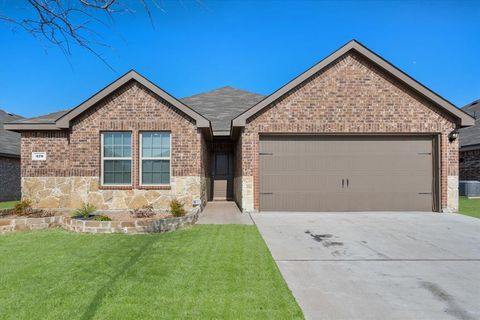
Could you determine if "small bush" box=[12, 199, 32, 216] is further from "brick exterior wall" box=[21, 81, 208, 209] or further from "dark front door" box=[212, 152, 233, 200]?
"dark front door" box=[212, 152, 233, 200]

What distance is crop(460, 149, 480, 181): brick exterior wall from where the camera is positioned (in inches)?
720

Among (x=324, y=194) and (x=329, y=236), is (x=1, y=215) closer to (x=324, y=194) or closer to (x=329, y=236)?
(x=329, y=236)

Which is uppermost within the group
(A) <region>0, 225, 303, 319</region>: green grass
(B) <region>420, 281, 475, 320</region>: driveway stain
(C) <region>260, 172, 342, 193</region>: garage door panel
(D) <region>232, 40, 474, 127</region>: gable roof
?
(D) <region>232, 40, 474, 127</region>: gable roof

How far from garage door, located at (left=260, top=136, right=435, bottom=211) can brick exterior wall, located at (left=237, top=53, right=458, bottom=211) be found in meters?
0.42

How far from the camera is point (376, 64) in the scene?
37.3 feet

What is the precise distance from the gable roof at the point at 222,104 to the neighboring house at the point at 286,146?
250 cm

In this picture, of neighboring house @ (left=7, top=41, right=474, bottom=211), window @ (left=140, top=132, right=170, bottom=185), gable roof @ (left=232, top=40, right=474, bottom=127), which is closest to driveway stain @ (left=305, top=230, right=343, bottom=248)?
neighboring house @ (left=7, top=41, right=474, bottom=211)

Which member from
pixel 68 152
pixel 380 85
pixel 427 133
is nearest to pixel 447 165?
pixel 427 133

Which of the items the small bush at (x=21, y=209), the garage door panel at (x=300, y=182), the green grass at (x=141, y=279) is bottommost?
the green grass at (x=141, y=279)

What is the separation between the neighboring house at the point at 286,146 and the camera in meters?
11.0

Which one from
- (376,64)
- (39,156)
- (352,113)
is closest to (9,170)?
(39,156)

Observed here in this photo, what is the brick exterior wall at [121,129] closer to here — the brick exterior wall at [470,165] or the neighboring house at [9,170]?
the neighboring house at [9,170]

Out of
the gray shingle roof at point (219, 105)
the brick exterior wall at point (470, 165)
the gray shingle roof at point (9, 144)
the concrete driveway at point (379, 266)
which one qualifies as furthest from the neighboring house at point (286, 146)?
the brick exterior wall at point (470, 165)

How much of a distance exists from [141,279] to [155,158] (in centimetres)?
709
